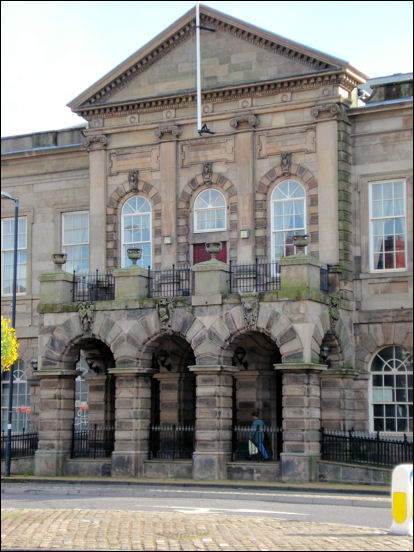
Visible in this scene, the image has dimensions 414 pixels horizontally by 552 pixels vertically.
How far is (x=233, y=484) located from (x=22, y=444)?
10.6m

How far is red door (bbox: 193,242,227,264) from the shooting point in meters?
38.5

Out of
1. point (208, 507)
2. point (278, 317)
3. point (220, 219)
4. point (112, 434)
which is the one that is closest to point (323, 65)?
point (220, 219)

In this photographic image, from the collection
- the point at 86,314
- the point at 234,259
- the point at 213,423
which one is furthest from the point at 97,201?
the point at 213,423

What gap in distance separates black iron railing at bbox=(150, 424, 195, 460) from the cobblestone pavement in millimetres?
15346

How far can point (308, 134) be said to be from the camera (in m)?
37.3

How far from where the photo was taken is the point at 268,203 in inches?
1491

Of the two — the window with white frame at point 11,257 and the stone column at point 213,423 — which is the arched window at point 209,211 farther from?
the window with white frame at point 11,257

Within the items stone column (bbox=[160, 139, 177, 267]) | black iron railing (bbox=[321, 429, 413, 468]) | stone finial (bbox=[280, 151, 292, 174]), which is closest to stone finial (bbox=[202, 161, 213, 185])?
stone column (bbox=[160, 139, 177, 267])

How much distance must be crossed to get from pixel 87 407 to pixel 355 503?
17.0 metres

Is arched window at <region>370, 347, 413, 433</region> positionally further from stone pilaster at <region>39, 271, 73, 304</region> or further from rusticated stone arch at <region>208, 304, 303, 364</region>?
stone pilaster at <region>39, 271, 73, 304</region>

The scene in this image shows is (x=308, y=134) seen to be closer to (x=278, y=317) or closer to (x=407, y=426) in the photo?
(x=278, y=317)

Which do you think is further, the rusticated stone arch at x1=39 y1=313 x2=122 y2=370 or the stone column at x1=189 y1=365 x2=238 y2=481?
the rusticated stone arch at x1=39 y1=313 x2=122 y2=370

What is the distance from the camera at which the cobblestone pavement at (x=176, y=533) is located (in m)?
16.6

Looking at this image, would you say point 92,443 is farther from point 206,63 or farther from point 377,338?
point 206,63
